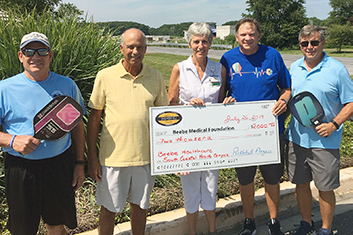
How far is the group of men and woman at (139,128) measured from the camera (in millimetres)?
2324

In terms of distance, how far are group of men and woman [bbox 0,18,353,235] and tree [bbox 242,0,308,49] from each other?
6419 centimetres

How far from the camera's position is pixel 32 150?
223 cm

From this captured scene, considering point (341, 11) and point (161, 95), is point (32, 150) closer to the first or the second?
point (161, 95)

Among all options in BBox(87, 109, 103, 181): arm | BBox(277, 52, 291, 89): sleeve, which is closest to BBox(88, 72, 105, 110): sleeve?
BBox(87, 109, 103, 181): arm

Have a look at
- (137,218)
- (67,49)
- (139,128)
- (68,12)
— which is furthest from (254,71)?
(68,12)

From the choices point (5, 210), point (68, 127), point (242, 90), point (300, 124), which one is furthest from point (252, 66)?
point (5, 210)

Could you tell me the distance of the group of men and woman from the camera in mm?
2324

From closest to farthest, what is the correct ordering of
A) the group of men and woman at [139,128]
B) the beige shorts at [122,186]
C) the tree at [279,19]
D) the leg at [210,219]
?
the group of men and woman at [139,128] < the beige shorts at [122,186] < the leg at [210,219] < the tree at [279,19]

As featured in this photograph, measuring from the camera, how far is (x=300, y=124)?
317 centimetres

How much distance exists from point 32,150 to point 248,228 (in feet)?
7.89

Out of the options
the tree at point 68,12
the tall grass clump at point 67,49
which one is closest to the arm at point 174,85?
the tall grass clump at point 67,49

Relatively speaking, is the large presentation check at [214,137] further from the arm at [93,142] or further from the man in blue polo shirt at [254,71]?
the arm at [93,142]

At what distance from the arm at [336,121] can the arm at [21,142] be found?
8.19 ft

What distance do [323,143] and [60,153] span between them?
2.46 meters
